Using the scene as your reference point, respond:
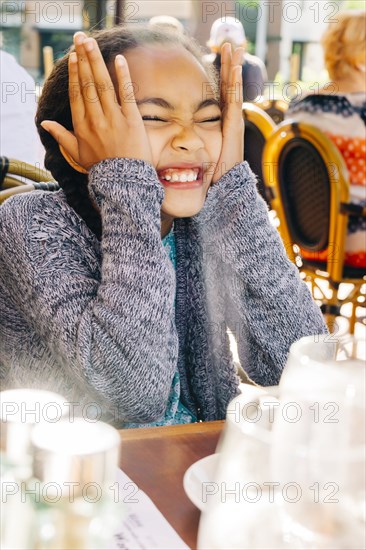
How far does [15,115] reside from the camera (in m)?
2.16

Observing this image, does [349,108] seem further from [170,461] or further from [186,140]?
[170,461]

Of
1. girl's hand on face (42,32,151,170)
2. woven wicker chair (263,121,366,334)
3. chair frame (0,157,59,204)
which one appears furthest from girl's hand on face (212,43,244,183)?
woven wicker chair (263,121,366,334)

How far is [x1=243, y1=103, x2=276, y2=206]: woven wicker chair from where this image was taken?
119 inches

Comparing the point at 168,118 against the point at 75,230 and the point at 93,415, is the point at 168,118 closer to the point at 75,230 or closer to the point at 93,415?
the point at 75,230

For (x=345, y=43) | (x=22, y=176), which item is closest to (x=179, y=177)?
(x=22, y=176)

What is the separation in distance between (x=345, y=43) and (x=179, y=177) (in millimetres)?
2030

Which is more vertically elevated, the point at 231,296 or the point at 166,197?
the point at 166,197

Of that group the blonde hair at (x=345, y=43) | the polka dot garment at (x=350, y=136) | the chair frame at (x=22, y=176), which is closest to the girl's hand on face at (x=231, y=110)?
the chair frame at (x=22, y=176)

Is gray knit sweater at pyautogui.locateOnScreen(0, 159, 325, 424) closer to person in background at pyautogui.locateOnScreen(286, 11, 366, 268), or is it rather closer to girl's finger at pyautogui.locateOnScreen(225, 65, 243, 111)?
girl's finger at pyautogui.locateOnScreen(225, 65, 243, 111)

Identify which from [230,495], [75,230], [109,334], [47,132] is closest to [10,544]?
[230,495]

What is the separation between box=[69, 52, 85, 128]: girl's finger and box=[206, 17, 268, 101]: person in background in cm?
278

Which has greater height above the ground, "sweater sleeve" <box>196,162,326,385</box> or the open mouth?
the open mouth

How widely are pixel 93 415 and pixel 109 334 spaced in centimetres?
17

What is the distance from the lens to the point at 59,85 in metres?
1.33
